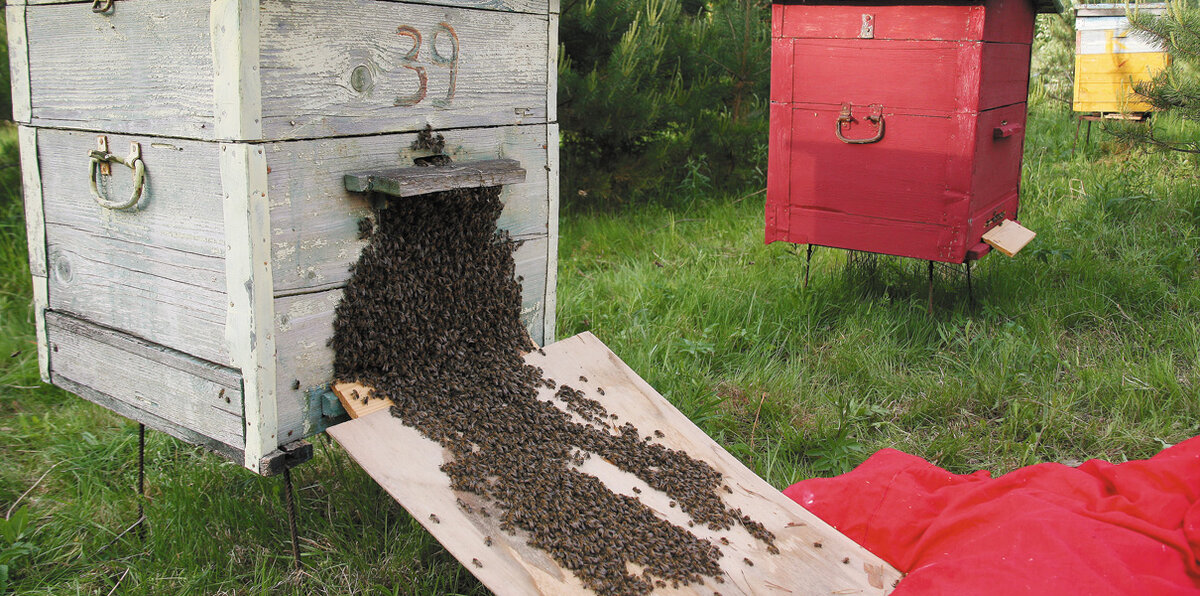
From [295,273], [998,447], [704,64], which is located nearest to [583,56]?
[704,64]

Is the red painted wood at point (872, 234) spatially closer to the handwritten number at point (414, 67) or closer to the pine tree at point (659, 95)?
the pine tree at point (659, 95)

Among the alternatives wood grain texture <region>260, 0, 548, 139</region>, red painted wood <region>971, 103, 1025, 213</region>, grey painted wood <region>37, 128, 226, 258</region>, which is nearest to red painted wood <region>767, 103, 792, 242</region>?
red painted wood <region>971, 103, 1025, 213</region>

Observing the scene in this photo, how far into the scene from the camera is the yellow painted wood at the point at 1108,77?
7070 mm

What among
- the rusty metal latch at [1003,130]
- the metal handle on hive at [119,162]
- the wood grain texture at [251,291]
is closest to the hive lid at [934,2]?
the rusty metal latch at [1003,130]

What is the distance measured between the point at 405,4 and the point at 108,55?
772 millimetres

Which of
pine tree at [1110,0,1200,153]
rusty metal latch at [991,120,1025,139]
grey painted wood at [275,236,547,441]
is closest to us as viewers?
grey painted wood at [275,236,547,441]

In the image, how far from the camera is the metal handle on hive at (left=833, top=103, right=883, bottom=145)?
3.84 meters

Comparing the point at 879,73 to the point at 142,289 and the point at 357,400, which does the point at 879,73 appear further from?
the point at 142,289

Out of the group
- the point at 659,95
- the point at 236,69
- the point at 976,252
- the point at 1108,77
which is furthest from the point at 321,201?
the point at 1108,77

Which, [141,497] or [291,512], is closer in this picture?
[291,512]

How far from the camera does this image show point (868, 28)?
380 cm

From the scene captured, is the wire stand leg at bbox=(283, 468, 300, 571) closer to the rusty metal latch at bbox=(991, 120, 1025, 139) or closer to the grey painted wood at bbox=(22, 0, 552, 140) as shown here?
the grey painted wood at bbox=(22, 0, 552, 140)

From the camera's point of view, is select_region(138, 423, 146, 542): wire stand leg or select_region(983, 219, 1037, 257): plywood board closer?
select_region(138, 423, 146, 542): wire stand leg

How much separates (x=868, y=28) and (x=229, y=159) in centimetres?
289
